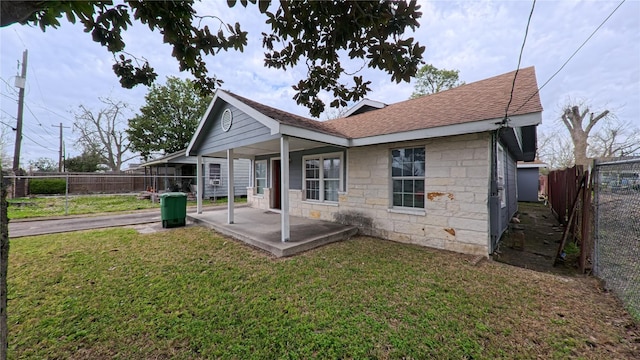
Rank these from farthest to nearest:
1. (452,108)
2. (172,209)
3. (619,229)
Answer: (172,209) < (452,108) < (619,229)

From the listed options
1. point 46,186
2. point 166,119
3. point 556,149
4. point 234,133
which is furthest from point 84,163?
point 556,149

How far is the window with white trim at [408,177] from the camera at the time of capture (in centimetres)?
553

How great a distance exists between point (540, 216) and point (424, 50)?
11.4 m

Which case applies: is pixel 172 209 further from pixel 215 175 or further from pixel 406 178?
pixel 215 175

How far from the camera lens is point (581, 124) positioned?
18.5m

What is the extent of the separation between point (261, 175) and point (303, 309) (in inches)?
306

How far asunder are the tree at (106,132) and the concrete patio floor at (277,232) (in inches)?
937

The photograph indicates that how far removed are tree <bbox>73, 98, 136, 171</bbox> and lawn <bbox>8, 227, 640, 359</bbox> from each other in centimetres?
2583

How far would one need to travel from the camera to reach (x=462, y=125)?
14.8 ft

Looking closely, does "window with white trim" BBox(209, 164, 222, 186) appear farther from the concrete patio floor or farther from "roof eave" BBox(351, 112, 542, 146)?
"roof eave" BBox(351, 112, 542, 146)

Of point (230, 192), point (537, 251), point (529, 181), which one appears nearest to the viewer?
point (537, 251)

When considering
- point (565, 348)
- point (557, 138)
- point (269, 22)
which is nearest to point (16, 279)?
point (269, 22)

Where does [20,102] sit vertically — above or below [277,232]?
above

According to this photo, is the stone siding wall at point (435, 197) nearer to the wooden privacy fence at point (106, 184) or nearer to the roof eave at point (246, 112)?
the roof eave at point (246, 112)
